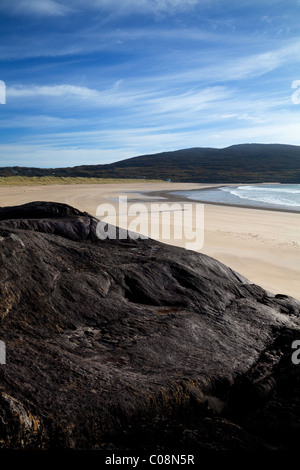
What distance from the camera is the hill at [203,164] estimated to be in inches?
4766

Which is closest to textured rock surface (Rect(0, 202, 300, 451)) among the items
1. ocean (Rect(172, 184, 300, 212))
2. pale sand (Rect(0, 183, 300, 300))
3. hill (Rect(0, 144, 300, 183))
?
pale sand (Rect(0, 183, 300, 300))

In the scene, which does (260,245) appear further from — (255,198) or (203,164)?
(203,164)

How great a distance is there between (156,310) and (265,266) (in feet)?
24.1

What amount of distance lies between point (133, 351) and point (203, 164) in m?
150

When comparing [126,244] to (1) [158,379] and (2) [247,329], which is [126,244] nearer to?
(2) [247,329]

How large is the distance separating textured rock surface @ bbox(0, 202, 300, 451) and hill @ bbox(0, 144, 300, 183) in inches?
4470

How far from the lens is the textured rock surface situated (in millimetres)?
2818

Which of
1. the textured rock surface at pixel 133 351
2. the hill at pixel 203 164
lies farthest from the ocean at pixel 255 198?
the hill at pixel 203 164

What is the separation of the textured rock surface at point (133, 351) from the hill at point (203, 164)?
372 ft

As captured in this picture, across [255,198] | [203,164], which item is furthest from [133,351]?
[203,164]

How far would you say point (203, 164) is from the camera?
149 metres

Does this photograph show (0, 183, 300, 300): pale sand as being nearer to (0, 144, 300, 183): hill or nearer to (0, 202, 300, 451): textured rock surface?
(0, 202, 300, 451): textured rock surface

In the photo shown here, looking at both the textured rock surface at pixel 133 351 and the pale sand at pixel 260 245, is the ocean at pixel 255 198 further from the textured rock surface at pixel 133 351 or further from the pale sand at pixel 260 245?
the textured rock surface at pixel 133 351
